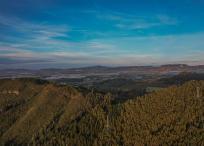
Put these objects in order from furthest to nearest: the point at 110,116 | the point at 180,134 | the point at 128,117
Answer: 1. the point at 110,116
2. the point at 128,117
3. the point at 180,134

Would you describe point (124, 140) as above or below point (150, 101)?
below

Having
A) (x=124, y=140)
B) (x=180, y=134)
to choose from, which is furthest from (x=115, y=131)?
(x=180, y=134)

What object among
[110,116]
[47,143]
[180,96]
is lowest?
[47,143]

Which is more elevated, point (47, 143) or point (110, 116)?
point (110, 116)

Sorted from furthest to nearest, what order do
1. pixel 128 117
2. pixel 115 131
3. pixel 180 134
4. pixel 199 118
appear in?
pixel 128 117
pixel 115 131
pixel 199 118
pixel 180 134

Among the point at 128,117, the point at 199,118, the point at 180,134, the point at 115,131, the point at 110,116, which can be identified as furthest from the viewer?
the point at 110,116

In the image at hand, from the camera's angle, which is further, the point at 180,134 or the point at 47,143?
the point at 47,143

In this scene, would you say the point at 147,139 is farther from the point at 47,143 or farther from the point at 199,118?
the point at 47,143

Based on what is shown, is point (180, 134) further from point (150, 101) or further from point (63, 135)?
point (63, 135)

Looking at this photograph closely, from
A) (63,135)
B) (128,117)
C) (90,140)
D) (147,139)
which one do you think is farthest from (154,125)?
(63,135)
